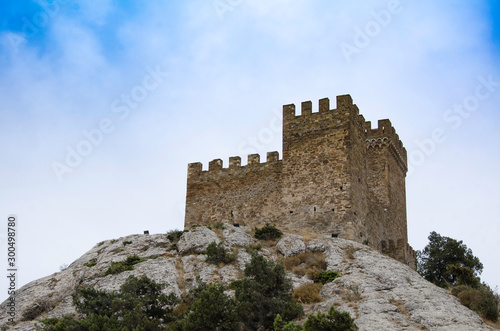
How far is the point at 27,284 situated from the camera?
26078 millimetres

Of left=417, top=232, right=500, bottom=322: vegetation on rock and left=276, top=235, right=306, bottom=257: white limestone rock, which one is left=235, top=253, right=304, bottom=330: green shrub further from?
left=417, top=232, right=500, bottom=322: vegetation on rock

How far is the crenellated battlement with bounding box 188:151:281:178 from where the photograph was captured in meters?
32.8

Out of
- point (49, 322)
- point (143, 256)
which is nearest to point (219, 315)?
point (49, 322)

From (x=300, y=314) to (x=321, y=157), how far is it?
491 inches

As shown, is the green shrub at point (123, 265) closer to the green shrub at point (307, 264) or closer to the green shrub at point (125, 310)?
the green shrub at point (125, 310)

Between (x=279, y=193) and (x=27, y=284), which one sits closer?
(x=27, y=284)

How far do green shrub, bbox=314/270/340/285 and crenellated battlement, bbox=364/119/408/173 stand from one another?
17267mm

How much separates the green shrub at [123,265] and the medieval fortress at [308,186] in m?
7.35

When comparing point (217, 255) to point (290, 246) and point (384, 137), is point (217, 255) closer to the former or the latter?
point (290, 246)

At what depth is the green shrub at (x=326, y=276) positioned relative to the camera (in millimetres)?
23062

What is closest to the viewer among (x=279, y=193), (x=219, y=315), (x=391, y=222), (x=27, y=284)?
(x=219, y=315)

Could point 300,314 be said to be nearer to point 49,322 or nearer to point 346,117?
point 49,322

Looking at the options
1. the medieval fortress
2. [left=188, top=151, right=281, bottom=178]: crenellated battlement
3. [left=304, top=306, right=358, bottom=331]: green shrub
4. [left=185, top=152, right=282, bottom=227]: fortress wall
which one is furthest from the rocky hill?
[left=188, top=151, right=281, bottom=178]: crenellated battlement

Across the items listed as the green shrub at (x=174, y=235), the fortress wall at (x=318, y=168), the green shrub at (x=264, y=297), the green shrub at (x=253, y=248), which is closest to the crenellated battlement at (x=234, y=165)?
the fortress wall at (x=318, y=168)
